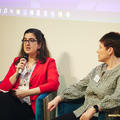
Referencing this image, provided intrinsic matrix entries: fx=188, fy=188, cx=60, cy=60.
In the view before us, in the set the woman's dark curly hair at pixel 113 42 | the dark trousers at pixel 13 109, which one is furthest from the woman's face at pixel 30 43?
the woman's dark curly hair at pixel 113 42

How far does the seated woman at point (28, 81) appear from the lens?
6.15 ft

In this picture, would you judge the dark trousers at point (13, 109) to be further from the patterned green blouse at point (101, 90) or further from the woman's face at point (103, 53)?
the woman's face at point (103, 53)

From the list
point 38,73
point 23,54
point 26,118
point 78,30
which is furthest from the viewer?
point 78,30

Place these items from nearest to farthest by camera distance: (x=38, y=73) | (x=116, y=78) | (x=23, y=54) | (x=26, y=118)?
(x=116, y=78) → (x=26, y=118) → (x=38, y=73) → (x=23, y=54)

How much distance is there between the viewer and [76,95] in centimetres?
198

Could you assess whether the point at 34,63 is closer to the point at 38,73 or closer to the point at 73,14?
the point at 38,73

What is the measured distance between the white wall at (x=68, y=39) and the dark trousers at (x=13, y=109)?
790mm

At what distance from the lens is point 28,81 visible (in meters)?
2.10

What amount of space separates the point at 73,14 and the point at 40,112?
134 centimetres

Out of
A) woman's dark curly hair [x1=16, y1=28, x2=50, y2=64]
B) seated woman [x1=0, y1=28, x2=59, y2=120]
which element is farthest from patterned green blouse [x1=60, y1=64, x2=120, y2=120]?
woman's dark curly hair [x1=16, y1=28, x2=50, y2=64]

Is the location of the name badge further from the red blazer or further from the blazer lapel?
the blazer lapel

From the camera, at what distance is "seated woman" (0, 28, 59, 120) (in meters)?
1.87

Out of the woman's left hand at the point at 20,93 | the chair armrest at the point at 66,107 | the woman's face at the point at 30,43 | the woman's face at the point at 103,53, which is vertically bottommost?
the chair armrest at the point at 66,107

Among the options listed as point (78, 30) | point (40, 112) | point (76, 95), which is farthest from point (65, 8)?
point (40, 112)
